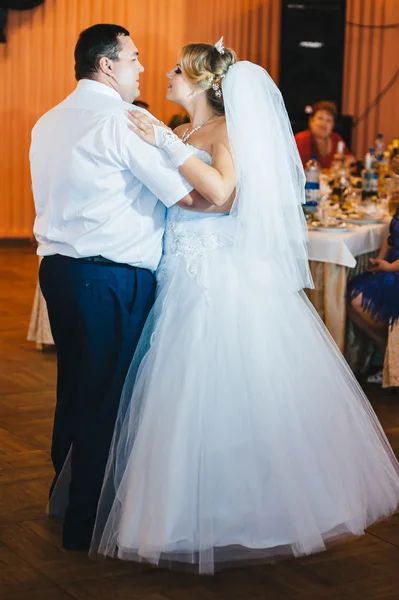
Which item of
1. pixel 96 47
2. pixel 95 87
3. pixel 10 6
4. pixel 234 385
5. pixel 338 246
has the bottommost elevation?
pixel 234 385

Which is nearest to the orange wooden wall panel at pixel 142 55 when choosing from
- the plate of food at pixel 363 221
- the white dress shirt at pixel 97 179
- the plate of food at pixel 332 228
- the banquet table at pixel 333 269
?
the plate of food at pixel 363 221

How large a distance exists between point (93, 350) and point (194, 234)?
465 mm

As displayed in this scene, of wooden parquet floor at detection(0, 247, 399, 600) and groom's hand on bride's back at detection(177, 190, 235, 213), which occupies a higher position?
groom's hand on bride's back at detection(177, 190, 235, 213)

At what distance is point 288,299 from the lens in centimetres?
290

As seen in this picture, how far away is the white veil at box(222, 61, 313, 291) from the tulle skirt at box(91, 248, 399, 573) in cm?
7

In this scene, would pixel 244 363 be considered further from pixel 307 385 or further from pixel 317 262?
pixel 317 262

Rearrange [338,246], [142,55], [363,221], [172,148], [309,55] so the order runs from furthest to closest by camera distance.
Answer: [142,55]
[309,55]
[363,221]
[338,246]
[172,148]

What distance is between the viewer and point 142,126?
2.51m

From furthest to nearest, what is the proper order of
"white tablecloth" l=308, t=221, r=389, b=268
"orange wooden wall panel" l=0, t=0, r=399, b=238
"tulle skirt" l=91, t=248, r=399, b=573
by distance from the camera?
"orange wooden wall panel" l=0, t=0, r=399, b=238 < "white tablecloth" l=308, t=221, r=389, b=268 < "tulle skirt" l=91, t=248, r=399, b=573

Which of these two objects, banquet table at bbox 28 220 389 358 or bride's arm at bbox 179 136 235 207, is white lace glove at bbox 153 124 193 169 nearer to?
bride's arm at bbox 179 136 235 207

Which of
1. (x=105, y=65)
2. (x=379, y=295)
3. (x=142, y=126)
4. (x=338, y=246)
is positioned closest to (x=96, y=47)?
(x=105, y=65)

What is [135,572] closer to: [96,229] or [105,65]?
[96,229]

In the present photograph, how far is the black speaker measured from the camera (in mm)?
8828

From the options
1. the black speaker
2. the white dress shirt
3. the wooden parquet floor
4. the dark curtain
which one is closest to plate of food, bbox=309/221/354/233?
the wooden parquet floor
